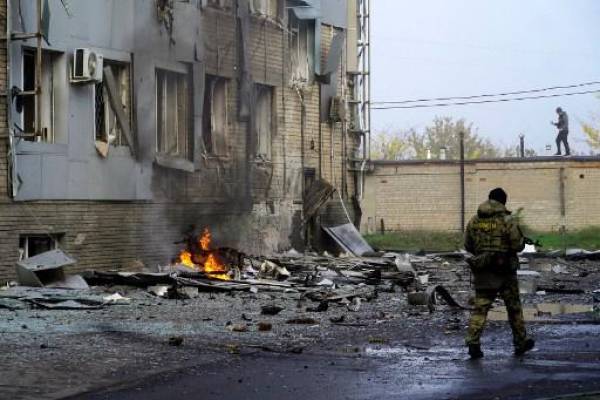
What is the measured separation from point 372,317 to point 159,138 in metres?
7.89

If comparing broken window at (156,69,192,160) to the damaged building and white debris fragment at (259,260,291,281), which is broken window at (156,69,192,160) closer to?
the damaged building

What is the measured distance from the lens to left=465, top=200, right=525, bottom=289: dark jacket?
10.5 metres

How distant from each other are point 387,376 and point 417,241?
97.4ft

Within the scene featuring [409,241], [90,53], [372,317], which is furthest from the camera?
[409,241]

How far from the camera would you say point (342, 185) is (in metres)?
27.4

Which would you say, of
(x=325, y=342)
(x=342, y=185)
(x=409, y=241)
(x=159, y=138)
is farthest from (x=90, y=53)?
(x=409, y=241)

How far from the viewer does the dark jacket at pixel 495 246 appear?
1051cm

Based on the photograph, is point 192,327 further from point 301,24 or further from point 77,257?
point 301,24

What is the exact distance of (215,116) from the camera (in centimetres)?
2245

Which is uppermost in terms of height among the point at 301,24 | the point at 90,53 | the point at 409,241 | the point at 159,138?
the point at 301,24

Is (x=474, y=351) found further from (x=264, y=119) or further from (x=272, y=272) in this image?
(x=264, y=119)

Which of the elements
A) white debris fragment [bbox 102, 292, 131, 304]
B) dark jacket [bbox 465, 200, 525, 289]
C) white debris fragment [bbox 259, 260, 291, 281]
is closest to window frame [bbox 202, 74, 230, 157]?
white debris fragment [bbox 259, 260, 291, 281]

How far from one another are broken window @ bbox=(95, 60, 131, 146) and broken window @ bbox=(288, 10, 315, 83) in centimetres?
655

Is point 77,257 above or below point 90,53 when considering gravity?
below
